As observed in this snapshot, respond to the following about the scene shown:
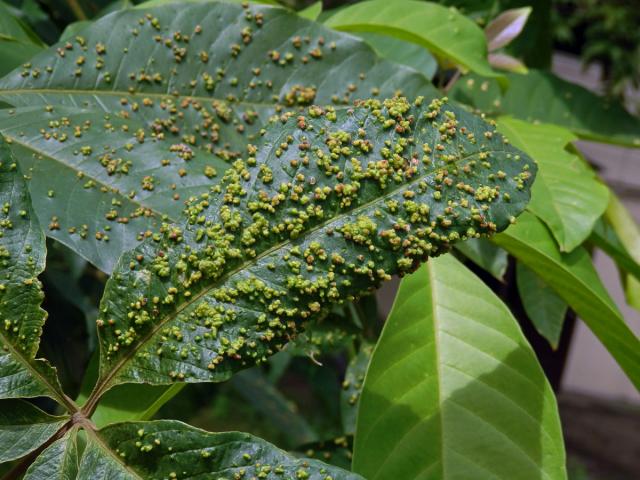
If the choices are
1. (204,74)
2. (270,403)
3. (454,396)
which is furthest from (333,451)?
(270,403)

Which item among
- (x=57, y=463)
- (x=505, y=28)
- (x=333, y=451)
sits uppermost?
(x=505, y=28)

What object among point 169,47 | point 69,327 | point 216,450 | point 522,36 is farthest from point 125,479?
point 522,36

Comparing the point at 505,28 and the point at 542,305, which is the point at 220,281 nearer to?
the point at 542,305

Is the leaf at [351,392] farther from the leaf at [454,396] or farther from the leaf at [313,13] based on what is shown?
the leaf at [313,13]

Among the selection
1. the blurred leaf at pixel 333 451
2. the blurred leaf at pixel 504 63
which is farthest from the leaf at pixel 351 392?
the blurred leaf at pixel 504 63

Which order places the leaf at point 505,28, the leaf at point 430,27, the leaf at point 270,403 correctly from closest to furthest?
the leaf at point 430,27 → the leaf at point 505,28 → the leaf at point 270,403
